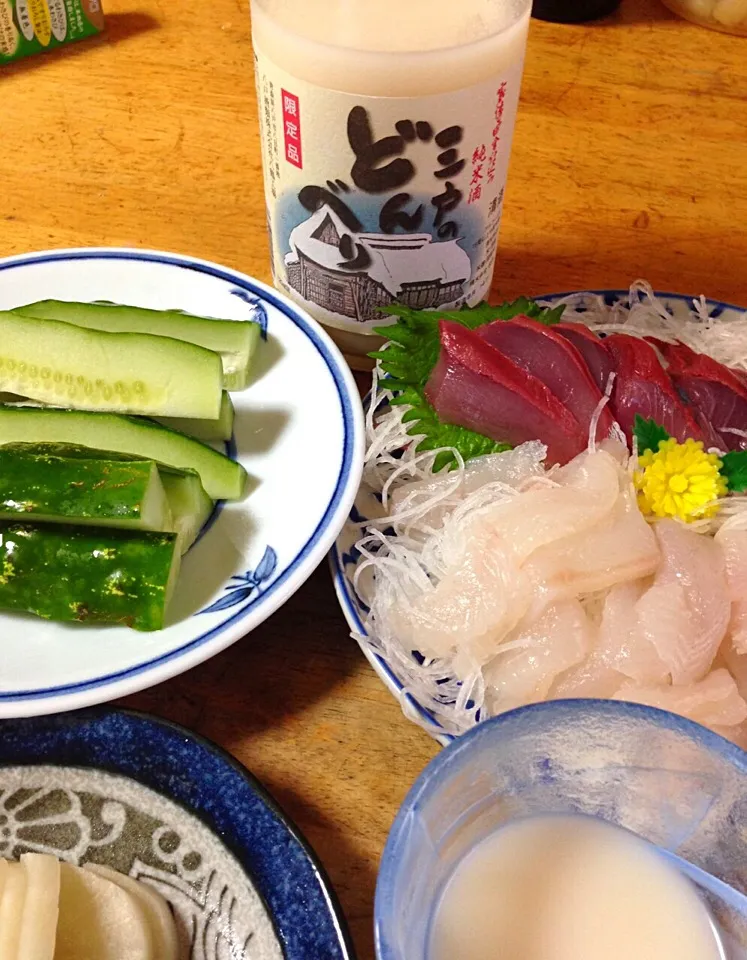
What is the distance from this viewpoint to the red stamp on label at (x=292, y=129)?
43.0 inches

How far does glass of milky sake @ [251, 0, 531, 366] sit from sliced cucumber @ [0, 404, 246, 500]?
1.22ft

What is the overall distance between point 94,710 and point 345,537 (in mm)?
372

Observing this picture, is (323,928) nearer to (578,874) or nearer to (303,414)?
(578,874)

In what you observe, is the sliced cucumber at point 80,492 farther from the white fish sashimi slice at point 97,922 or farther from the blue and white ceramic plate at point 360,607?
the white fish sashimi slice at point 97,922

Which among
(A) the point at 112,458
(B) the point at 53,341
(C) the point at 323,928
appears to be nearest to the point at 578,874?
(C) the point at 323,928

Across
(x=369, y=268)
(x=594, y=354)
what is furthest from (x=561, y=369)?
(x=369, y=268)

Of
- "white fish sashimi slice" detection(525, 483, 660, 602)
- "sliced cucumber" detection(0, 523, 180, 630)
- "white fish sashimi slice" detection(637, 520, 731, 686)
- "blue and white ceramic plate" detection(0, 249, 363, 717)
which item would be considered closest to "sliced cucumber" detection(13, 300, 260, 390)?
"blue and white ceramic plate" detection(0, 249, 363, 717)

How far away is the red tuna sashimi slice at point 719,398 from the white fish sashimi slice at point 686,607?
20cm

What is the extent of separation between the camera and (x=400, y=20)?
3.58ft

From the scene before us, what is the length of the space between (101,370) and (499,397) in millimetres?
547

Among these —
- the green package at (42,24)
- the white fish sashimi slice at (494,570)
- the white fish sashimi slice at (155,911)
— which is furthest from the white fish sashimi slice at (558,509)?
the green package at (42,24)

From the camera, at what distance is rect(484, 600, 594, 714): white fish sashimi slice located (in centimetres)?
93

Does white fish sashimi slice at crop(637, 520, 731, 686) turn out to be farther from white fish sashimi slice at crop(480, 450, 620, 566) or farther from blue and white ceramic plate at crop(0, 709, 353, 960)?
blue and white ceramic plate at crop(0, 709, 353, 960)

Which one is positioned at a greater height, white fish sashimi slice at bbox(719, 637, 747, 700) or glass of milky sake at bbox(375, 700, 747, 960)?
glass of milky sake at bbox(375, 700, 747, 960)
